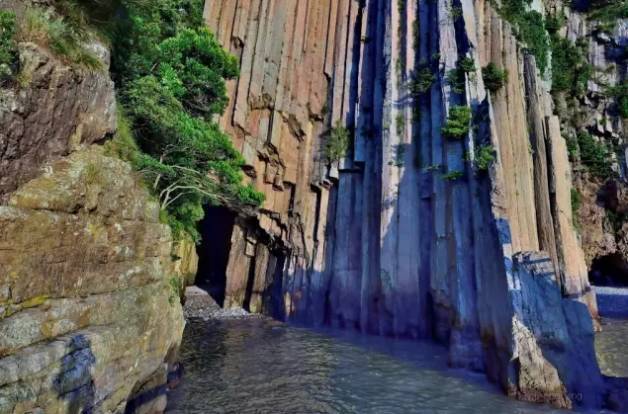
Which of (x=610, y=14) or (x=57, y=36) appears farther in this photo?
(x=610, y=14)

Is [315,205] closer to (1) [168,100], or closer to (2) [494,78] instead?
(2) [494,78]

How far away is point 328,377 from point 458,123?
9.14 metres

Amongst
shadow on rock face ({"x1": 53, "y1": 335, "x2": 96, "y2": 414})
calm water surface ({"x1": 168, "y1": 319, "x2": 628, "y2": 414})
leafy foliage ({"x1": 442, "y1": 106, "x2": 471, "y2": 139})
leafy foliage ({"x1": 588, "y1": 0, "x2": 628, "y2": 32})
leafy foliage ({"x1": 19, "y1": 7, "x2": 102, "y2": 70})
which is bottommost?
calm water surface ({"x1": 168, "y1": 319, "x2": 628, "y2": 414})

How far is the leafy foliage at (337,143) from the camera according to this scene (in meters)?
18.0

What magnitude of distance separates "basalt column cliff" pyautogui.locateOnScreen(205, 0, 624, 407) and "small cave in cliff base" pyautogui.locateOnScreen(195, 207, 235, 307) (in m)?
7.02

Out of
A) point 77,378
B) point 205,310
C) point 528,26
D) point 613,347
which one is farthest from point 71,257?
point 528,26

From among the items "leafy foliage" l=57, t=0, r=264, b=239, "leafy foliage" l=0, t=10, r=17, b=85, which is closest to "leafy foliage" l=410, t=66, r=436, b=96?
"leafy foliage" l=57, t=0, r=264, b=239

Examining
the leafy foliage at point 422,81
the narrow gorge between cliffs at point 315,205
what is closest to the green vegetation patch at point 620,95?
the narrow gorge between cliffs at point 315,205

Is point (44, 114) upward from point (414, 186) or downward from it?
downward

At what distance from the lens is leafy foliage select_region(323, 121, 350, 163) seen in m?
18.0

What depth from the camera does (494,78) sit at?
47.2 ft

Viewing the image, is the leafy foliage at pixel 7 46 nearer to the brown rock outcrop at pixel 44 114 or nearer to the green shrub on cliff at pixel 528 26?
the brown rock outcrop at pixel 44 114

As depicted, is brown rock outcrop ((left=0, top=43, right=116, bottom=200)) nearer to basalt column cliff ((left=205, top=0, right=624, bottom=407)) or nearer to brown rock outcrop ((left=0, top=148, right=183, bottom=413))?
brown rock outcrop ((left=0, top=148, right=183, bottom=413))

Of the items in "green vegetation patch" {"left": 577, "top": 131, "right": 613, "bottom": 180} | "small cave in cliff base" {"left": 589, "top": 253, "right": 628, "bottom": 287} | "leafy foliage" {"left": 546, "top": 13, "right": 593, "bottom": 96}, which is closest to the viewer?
"green vegetation patch" {"left": 577, "top": 131, "right": 613, "bottom": 180}
